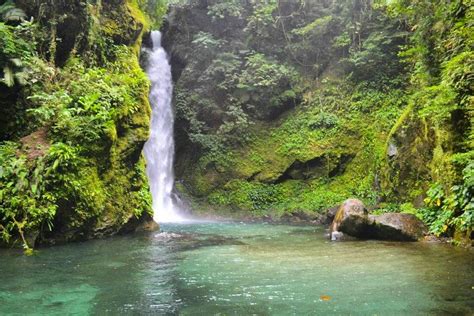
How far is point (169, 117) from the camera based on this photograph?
2142cm

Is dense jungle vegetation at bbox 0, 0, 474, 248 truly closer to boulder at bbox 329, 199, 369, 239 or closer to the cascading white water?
the cascading white water

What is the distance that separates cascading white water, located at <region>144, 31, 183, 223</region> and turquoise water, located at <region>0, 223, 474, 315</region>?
8.78 metres

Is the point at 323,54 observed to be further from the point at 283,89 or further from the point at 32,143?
the point at 32,143

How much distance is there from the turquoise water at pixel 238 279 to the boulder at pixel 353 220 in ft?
2.88

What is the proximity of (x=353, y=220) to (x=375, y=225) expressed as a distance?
581mm

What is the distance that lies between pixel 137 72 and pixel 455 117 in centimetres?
1012

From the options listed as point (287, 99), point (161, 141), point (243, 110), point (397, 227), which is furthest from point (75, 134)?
point (287, 99)

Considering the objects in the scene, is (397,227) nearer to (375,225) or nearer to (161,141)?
(375,225)

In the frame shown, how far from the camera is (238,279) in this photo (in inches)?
268

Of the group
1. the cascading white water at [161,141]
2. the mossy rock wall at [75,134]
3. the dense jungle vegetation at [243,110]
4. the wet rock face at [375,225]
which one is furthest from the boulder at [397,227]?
the cascading white water at [161,141]

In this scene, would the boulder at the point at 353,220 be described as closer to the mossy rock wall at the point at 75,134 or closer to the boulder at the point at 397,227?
→ the boulder at the point at 397,227

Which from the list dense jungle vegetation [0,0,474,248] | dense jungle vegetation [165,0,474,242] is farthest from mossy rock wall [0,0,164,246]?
dense jungle vegetation [165,0,474,242]

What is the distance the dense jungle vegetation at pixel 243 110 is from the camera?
1005 cm

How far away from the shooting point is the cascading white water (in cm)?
1923
